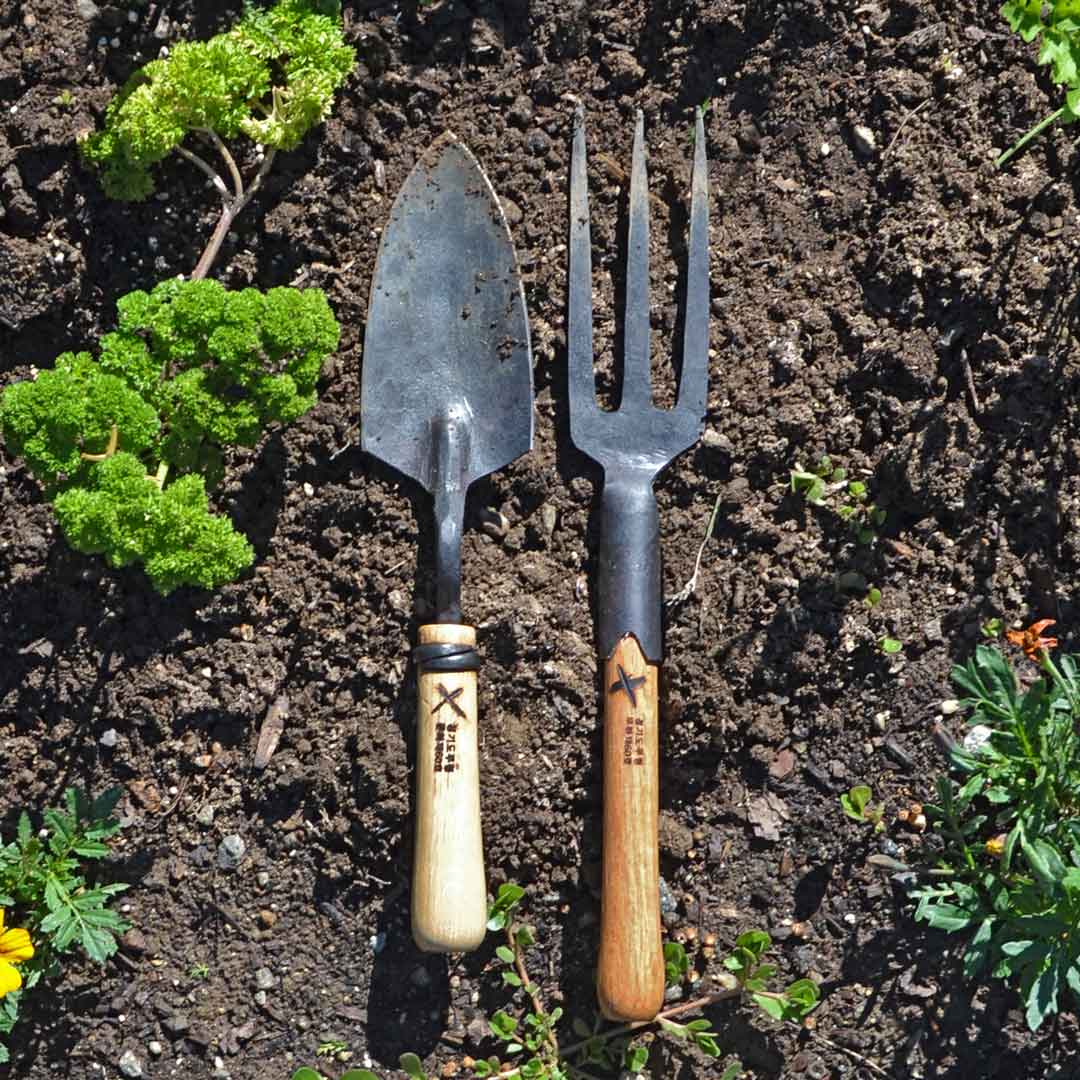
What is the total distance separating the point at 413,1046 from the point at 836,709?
110 centimetres

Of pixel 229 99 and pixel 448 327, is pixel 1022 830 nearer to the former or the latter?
pixel 448 327

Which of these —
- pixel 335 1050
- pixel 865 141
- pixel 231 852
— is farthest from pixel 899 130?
pixel 335 1050

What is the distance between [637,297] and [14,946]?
1.72 m

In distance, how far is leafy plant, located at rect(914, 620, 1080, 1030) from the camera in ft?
7.49

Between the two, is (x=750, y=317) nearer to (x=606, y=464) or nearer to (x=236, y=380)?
(x=606, y=464)

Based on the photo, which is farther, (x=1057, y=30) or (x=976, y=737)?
(x=976, y=737)

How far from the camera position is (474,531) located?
259 cm

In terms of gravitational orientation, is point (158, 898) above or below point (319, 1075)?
above

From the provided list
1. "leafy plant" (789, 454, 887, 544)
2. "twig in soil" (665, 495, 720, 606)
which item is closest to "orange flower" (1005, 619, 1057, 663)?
"leafy plant" (789, 454, 887, 544)

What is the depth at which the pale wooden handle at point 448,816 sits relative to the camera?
7.77 feet

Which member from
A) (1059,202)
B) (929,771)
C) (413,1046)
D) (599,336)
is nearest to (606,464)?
(599,336)

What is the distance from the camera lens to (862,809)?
257 centimetres

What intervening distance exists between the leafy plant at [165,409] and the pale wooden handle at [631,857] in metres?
0.81

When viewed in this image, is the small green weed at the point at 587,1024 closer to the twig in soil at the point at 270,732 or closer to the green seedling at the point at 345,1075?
the green seedling at the point at 345,1075
